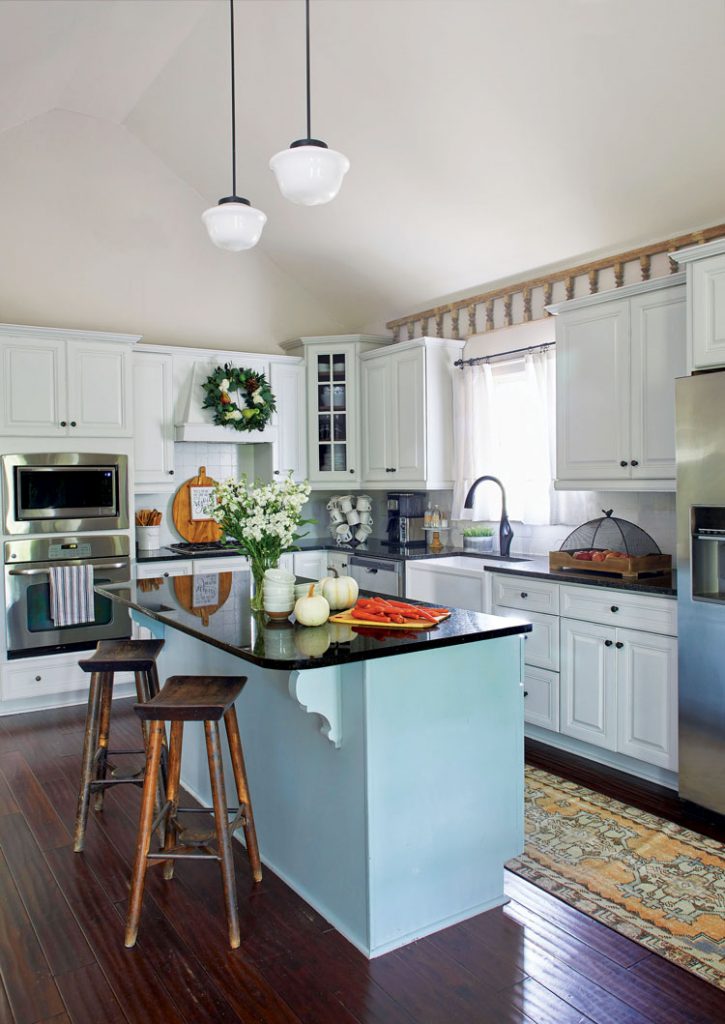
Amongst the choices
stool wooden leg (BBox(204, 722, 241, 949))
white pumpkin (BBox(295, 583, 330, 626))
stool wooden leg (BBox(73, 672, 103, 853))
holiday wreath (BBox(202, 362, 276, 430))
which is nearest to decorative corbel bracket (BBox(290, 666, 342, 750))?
white pumpkin (BBox(295, 583, 330, 626))

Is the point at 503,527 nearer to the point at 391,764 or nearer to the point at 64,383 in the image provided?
the point at 391,764

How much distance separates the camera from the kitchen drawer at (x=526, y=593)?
3998 millimetres

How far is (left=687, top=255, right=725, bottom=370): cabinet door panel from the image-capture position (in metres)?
3.17

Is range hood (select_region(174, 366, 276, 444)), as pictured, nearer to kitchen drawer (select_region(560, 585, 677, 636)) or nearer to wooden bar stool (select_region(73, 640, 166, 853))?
wooden bar stool (select_region(73, 640, 166, 853))

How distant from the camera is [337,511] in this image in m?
6.20

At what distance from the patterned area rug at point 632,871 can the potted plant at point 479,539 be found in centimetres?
195

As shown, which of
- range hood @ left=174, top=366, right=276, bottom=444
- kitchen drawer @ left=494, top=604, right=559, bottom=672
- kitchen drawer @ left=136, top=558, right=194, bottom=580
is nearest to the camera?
kitchen drawer @ left=494, top=604, right=559, bottom=672

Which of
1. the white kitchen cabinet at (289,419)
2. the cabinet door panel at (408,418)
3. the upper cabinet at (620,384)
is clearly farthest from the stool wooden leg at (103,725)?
the white kitchen cabinet at (289,419)

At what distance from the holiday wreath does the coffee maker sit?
117 cm

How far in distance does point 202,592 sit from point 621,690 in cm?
198

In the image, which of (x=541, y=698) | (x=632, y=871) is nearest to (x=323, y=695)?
(x=632, y=871)

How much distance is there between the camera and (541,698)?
4.06 m

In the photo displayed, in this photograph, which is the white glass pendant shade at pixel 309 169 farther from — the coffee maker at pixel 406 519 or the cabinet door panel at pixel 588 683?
the coffee maker at pixel 406 519

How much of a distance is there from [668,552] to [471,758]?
209cm
